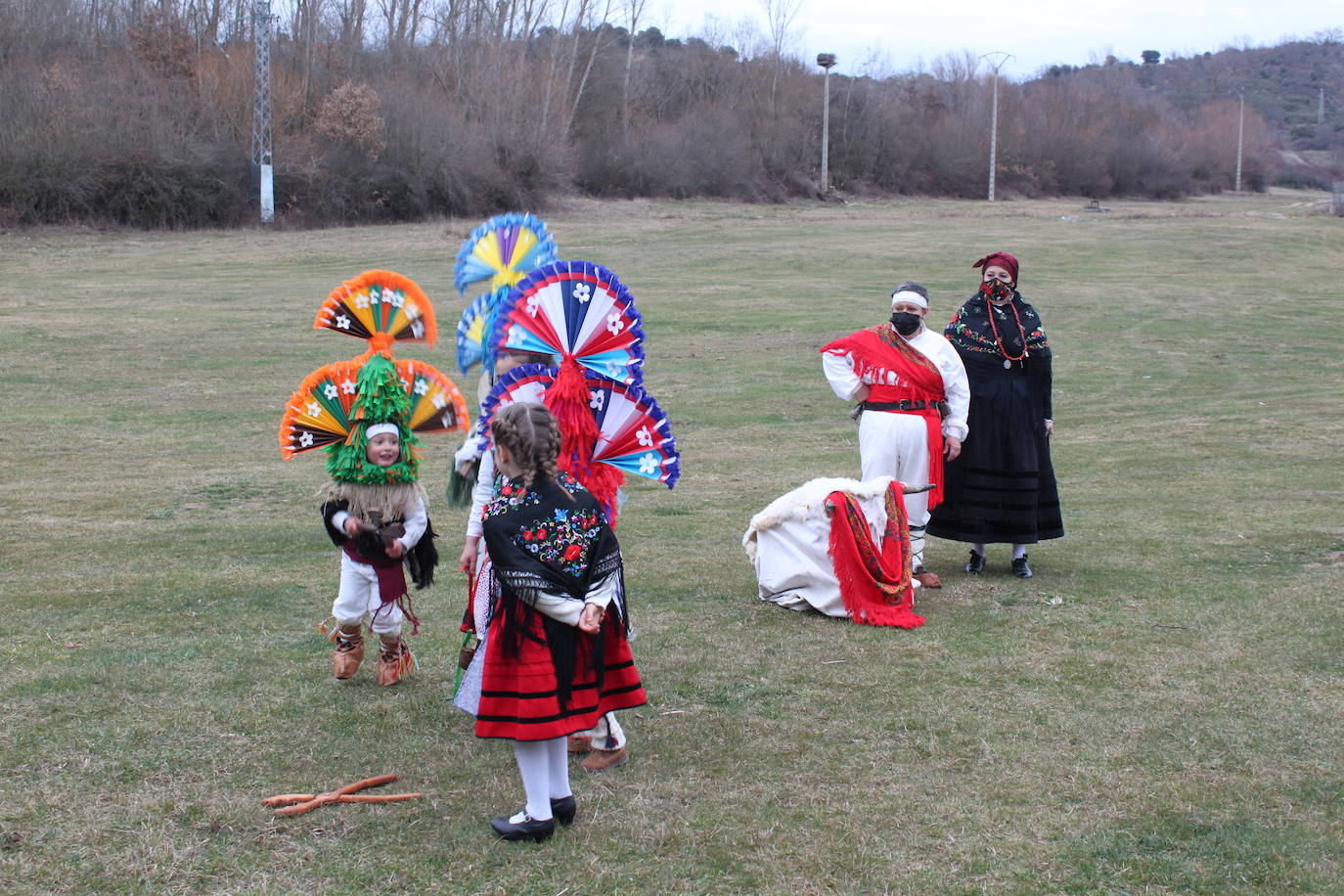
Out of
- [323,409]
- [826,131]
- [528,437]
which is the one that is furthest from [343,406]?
[826,131]

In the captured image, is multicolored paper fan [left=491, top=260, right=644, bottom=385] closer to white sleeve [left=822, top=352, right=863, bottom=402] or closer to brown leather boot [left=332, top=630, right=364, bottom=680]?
brown leather boot [left=332, top=630, right=364, bottom=680]

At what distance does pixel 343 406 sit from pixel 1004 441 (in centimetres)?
411

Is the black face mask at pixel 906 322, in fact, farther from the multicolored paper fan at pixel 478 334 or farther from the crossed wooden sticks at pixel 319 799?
the crossed wooden sticks at pixel 319 799

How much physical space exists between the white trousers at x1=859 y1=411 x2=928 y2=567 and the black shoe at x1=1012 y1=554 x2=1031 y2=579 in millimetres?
707

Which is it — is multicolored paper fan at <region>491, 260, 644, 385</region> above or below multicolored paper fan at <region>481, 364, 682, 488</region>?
above

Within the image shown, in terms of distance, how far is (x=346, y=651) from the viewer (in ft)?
18.7

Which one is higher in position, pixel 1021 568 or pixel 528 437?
pixel 528 437

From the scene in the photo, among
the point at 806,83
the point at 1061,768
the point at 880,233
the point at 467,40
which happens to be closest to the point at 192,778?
the point at 1061,768

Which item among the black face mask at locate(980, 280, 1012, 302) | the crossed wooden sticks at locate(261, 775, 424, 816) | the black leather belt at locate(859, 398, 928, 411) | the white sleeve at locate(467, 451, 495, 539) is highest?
the black face mask at locate(980, 280, 1012, 302)

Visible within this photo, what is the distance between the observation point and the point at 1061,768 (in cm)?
480

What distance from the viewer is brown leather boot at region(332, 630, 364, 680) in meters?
5.69

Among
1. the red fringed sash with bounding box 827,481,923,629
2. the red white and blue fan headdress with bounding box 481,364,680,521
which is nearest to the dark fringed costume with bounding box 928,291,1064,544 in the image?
the red fringed sash with bounding box 827,481,923,629

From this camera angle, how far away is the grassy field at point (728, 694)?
4.13 metres

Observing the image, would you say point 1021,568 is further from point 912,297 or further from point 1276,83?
point 1276,83
